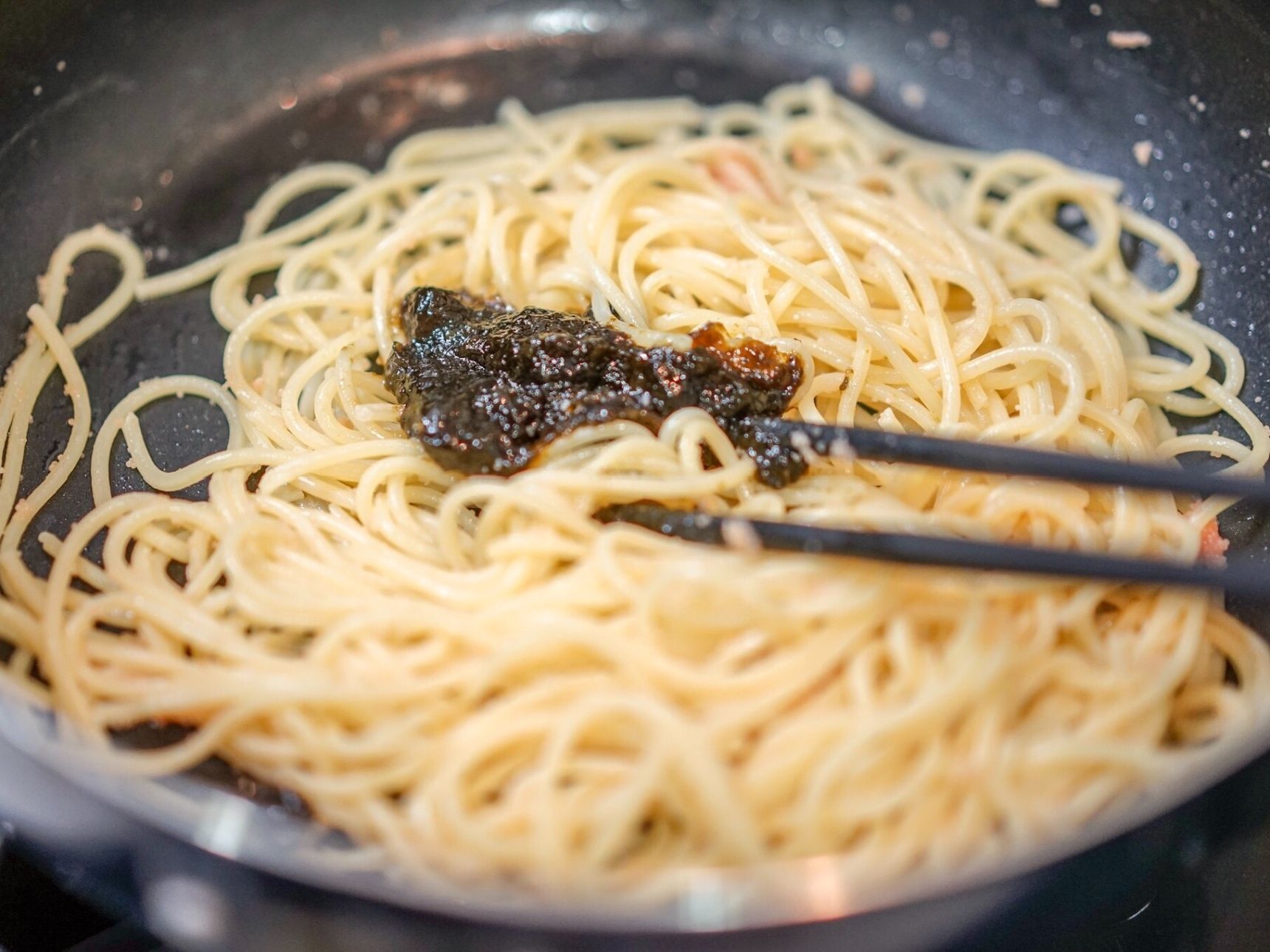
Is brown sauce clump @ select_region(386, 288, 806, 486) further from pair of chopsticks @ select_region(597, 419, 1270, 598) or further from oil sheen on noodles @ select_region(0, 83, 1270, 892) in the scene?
pair of chopsticks @ select_region(597, 419, 1270, 598)

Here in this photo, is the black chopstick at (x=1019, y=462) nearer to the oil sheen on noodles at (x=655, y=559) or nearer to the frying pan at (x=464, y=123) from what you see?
the oil sheen on noodles at (x=655, y=559)

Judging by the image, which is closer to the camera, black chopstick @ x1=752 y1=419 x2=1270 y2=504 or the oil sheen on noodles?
the oil sheen on noodles

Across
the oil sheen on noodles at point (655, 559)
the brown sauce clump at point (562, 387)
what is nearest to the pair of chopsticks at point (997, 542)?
the oil sheen on noodles at point (655, 559)

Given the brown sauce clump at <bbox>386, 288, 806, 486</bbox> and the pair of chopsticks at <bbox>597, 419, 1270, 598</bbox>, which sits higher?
the brown sauce clump at <bbox>386, 288, 806, 486</bbox>

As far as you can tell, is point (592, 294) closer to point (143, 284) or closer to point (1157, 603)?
point (143, 284)

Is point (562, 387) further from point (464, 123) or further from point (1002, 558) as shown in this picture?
point (464, 123)

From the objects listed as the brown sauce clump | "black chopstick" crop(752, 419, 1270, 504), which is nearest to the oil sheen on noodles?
the brown sauce clump

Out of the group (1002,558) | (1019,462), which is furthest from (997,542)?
(1019,462)
